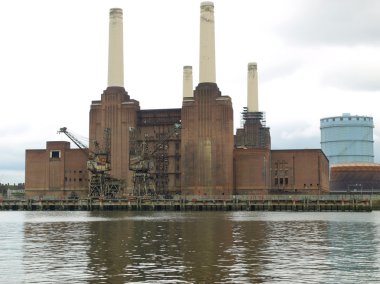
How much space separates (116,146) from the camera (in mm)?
143750

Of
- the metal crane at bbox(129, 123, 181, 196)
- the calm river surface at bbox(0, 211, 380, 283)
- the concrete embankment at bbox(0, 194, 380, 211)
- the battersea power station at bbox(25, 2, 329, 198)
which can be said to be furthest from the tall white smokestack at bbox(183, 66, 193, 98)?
the calm river surface at bbox(0, 211, 380, 283)

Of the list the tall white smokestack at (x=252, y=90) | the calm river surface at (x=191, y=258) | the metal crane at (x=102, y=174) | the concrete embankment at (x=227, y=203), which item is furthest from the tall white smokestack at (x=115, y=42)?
the calm river surface at (x=191, y=258)

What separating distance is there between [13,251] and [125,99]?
10688cm

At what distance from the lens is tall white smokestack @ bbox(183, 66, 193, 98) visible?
16190 cm

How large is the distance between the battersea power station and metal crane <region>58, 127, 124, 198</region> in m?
0.22

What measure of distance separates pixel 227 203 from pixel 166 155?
2870 cm

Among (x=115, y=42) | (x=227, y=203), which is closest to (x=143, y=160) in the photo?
(x=227, y=203)

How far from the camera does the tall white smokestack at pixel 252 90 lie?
163m

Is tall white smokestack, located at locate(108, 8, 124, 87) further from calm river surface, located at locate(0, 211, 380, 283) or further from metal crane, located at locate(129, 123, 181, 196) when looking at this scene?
calm river surface, located at locate(0, 211, 380, 283)

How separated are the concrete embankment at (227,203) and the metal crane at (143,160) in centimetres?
757

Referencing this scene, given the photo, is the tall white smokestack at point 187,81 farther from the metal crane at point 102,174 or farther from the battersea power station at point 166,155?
the metal crane at point 102,174

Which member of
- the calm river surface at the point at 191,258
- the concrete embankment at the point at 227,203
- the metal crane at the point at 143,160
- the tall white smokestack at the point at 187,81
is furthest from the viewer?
the tall white smokestack at the point at 187,81

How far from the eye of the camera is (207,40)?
134250 millimetres

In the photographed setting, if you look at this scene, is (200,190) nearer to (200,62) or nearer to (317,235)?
(200,62)
